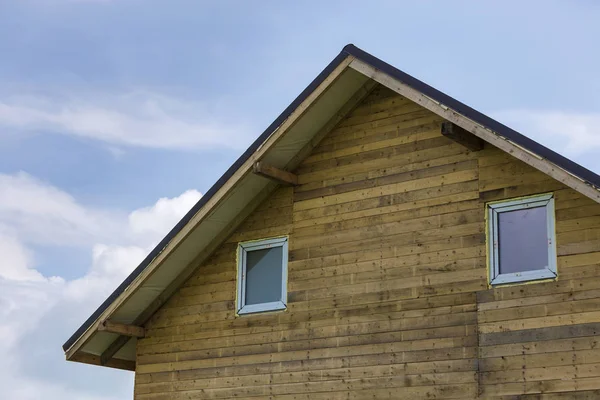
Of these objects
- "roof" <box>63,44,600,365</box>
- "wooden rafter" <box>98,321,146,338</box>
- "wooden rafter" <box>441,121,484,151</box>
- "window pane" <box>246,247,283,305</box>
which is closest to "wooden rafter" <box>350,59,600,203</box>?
"roof" <box>63,44,600,365</box>

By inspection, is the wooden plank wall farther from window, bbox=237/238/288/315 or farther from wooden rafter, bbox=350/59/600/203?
window, bbox=237/238/288/315

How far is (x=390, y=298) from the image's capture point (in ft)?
50.0

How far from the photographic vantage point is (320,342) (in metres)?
15.7

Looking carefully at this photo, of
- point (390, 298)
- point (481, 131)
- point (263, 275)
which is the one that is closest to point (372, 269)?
point (390, 298)

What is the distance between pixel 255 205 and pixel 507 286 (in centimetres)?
462

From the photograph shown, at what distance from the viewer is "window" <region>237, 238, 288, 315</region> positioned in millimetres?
16594

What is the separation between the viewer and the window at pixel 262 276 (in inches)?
653

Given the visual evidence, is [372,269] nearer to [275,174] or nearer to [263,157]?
[275,174]

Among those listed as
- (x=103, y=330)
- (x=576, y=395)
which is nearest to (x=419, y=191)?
(x=576, y=395)

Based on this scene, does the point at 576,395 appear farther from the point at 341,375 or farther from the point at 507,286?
the point at 341,375

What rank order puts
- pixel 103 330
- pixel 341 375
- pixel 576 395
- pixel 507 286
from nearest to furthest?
pixel 576 395 → pixel 507 286 → pixel 341 375 → pixel 103 330

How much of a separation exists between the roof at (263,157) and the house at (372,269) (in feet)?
0.08

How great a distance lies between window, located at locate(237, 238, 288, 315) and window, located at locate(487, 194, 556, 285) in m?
3.46

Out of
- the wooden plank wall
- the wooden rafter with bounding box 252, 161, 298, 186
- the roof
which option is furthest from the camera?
the wooden rafter with bounding box 252, 161, 298, 186
